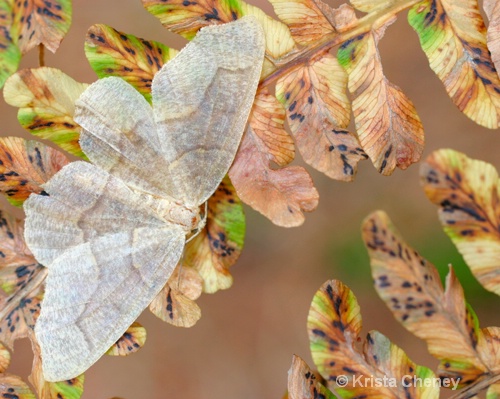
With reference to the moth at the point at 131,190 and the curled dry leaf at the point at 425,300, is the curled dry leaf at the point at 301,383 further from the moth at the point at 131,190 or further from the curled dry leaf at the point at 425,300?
the moth at the point at 131,190

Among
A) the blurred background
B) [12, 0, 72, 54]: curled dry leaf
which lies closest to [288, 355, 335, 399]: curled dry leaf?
[12, 0, 72, 54]: curled dry leaf

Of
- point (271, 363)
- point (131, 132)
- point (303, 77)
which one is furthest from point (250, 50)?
point (271, 363)

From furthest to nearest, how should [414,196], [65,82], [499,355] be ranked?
[414,196] → [65,82] → [499,355]

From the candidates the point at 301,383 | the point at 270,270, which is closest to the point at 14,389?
the point at 301,383

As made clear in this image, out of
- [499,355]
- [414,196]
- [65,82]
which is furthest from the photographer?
[414,196]

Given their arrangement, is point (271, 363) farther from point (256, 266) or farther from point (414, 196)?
point (414, 196)

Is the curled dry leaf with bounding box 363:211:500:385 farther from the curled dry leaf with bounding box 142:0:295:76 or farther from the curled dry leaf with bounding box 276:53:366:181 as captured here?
the curled dry leaf with bounding box 142:0:295:76
